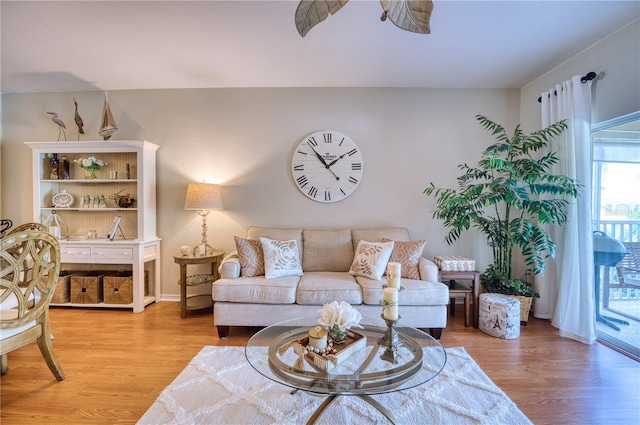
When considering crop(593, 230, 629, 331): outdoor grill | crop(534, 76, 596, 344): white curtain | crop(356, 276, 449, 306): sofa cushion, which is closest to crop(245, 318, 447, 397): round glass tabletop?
crop(356, 276, 449, 306): sofa cushion

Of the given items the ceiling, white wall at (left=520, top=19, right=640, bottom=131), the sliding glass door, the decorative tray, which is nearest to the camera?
the decorative tray

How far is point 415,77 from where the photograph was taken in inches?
127

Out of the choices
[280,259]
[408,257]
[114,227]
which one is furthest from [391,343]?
[114,227]

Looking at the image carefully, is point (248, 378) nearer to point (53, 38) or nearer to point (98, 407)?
point (98, 407)

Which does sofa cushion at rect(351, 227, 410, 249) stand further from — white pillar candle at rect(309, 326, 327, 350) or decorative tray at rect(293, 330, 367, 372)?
white pillar candle at rect(309, 326, 327, 350)

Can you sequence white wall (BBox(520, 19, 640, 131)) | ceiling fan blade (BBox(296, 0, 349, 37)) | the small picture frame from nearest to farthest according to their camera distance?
ceiling fan blade (BBox(296, 0, 349, 37))
white wall (BBox(520, 19, 640, 131))
the small picture frame

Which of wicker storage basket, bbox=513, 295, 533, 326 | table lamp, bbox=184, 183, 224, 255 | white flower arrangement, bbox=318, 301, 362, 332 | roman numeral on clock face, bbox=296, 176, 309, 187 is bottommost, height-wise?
wicker storage basket, bbox=513, 295, 533, 326

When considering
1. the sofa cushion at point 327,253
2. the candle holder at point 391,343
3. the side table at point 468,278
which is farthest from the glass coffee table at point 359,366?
the sofa cushion at point 327,253

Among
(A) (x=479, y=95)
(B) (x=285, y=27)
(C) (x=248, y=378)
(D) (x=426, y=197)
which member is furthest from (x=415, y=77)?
(C) (x=248, y=378)

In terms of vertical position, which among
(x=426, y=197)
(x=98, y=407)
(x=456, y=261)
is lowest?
(x=98, y=407)

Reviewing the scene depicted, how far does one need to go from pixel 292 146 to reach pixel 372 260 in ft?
5.51

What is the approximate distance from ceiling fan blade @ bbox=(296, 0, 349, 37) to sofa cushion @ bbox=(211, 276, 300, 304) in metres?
2.00

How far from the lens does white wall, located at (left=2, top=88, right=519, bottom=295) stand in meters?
3.50

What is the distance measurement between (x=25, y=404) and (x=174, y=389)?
32.9 inches
